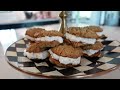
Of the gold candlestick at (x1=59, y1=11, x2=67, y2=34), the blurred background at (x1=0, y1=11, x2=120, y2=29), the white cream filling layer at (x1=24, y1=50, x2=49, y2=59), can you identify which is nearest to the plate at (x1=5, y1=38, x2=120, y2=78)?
the white cream filling layer at (x1=24, y1=50, x2=49, y2=59)

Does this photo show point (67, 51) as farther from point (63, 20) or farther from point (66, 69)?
point (63, 20)

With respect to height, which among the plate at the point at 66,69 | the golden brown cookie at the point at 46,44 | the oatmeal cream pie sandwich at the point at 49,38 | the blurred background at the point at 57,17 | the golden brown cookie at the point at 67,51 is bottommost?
the blurred background at the point at 57,17

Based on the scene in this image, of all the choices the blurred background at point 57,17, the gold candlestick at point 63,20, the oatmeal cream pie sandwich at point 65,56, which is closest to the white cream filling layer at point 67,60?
the oatmeal cream pie sandwich at point 65,56

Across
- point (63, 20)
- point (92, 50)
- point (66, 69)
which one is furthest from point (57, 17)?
point (66, 69)

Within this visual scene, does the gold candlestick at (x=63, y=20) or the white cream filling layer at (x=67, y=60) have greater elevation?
the gold candlestick at (x=63, y=20)

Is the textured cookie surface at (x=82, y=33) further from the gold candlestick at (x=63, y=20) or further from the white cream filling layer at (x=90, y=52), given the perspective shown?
the gold candlestick at (x=63, y=20)
